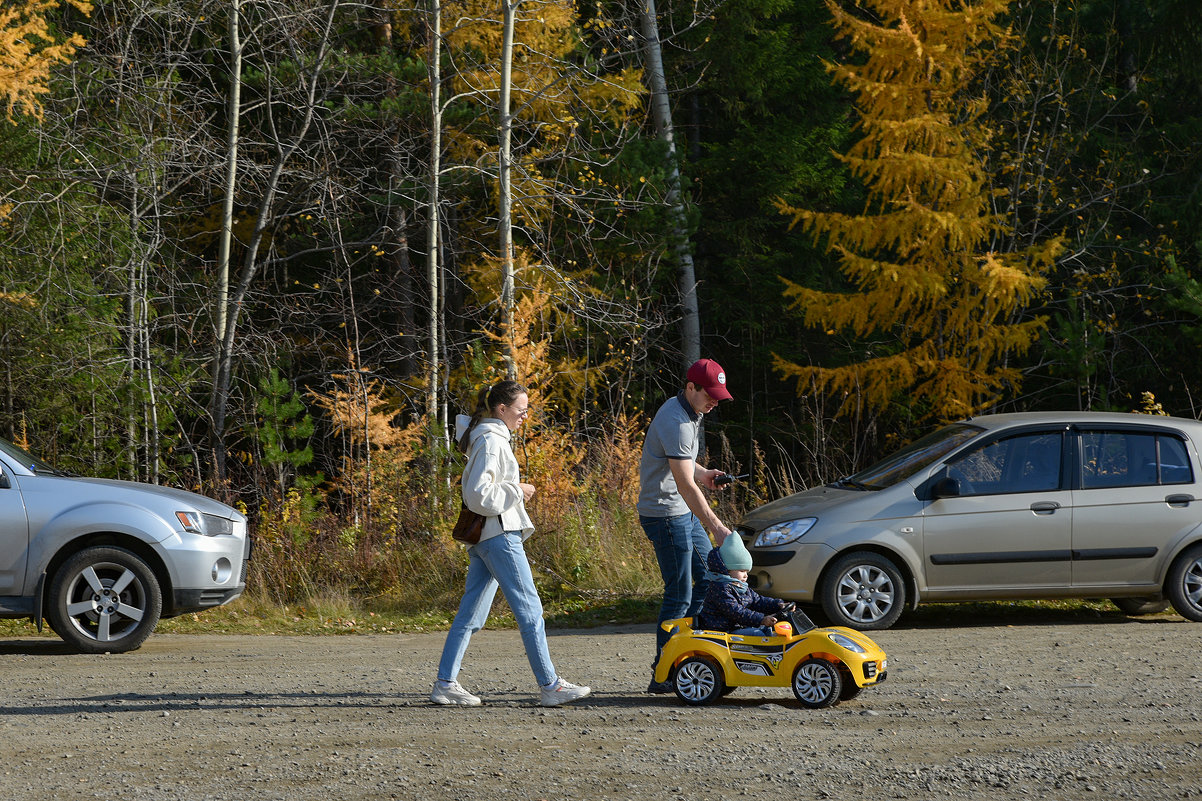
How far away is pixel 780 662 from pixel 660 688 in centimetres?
84

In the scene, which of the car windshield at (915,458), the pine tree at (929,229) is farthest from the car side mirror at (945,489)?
the pine tree at (929,229)

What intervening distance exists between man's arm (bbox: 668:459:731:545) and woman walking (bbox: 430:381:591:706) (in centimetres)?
84

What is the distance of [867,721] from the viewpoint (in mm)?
6480

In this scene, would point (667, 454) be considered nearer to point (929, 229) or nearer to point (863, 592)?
point (863, 592)

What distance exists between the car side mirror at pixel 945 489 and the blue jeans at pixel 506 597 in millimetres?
4182

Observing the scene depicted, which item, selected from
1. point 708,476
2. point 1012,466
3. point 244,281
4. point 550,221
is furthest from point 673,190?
point 708,476

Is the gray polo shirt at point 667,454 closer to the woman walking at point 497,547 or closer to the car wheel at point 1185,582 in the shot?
the woman walking at point 497,547

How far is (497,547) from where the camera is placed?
22.2ft

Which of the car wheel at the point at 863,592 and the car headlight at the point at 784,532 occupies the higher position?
the car headlight at the point at 784,532

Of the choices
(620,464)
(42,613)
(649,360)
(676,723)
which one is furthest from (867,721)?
(649,360)

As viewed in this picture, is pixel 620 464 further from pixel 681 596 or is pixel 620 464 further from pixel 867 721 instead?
pixel 867 721

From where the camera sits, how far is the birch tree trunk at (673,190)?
2159 cm

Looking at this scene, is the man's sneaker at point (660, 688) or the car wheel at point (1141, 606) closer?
the man's sneaker at point (660, 688)

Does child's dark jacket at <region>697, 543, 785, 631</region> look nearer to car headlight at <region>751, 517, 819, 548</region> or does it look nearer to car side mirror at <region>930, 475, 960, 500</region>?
car headlight at <region>751, 517, 819, 548</region>
